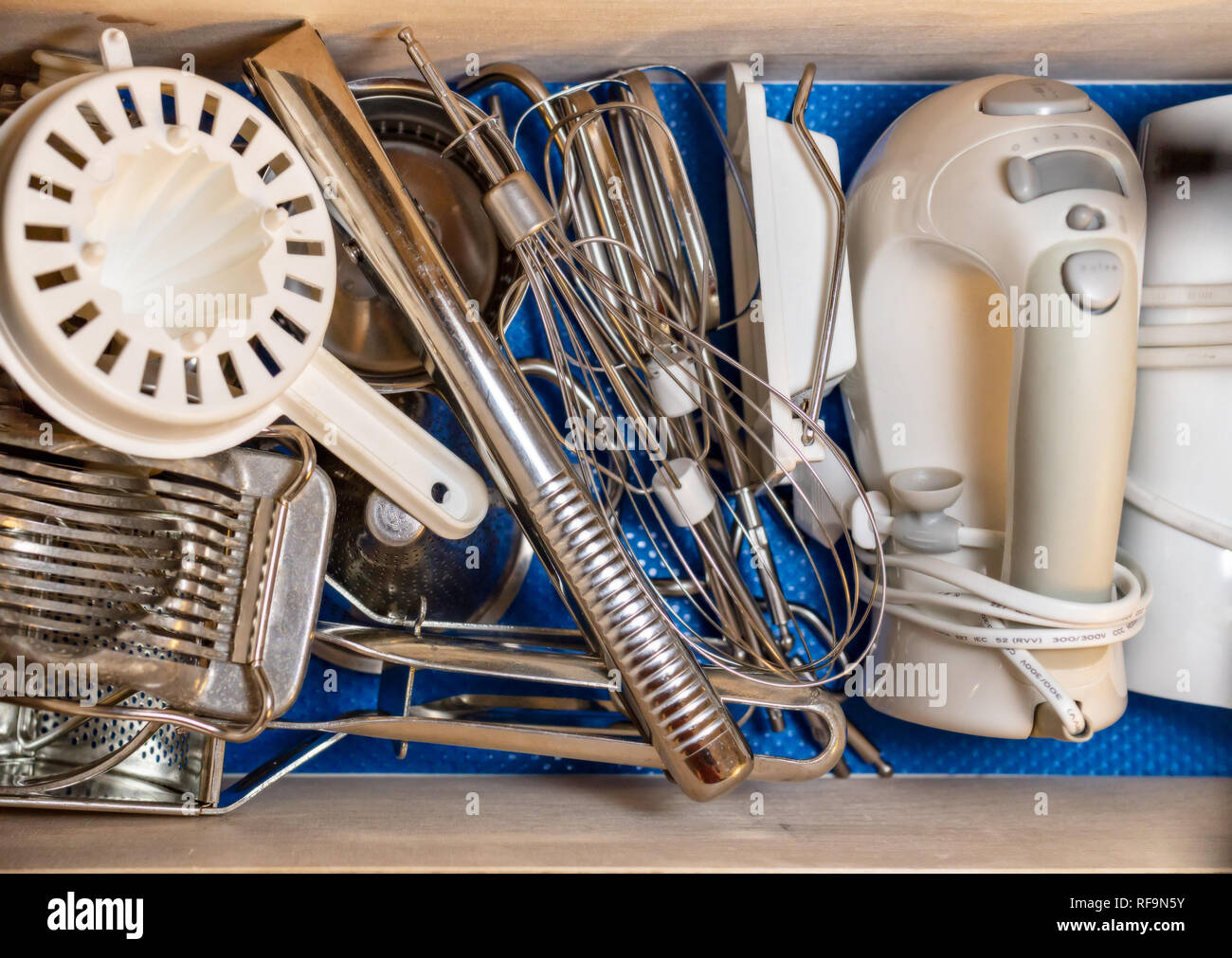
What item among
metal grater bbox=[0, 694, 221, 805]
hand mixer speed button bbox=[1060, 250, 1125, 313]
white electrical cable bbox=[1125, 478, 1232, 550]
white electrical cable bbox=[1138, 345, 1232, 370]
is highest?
hand mixer speed button bbox=[1060, 250, 1125, 313]

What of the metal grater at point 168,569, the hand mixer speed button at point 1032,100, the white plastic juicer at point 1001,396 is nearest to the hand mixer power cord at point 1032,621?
the white plastic juicer at point 1001,396

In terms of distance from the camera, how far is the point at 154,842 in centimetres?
54

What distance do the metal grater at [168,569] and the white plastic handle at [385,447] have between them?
0.06ft

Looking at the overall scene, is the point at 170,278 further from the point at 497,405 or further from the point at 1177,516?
the point at 1177,516

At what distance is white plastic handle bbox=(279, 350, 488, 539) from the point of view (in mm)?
516

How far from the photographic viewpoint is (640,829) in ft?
1.87

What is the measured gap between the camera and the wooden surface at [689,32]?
21.0 inches

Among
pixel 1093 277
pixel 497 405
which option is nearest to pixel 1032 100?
pixel 1093 277

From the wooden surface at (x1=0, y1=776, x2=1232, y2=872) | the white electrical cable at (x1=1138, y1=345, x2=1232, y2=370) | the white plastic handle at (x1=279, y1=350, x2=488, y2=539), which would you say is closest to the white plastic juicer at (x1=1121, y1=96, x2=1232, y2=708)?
the white electrical cable at (x1=1138, y1=345, x2=1232, y2=370)

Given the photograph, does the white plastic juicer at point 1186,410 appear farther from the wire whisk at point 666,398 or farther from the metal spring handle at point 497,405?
the metal spring handle at point 497,405

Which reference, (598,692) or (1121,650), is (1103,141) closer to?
(1121,650)

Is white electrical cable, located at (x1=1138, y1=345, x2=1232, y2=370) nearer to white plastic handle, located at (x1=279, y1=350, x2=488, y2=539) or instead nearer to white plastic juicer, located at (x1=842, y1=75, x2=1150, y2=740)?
white plastic juicer, located at (x1=842, y1=75, x2=1150, y2=740)
